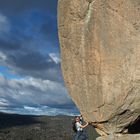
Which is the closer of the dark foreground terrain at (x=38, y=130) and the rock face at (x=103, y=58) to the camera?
the rock face at (x=103, y=58)

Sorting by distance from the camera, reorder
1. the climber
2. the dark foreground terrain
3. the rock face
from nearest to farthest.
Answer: the rock face, the climber, the dark foreground terrain

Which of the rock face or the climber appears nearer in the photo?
the rock face

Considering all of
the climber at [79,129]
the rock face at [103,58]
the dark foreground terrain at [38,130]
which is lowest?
the climber at [79,129]

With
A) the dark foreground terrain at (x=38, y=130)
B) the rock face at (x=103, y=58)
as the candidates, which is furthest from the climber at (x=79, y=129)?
the dark foreground terrain at (x=38, y=130)

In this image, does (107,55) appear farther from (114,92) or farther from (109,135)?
(109,135)

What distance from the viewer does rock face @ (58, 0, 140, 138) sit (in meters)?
23.2

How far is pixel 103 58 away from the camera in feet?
79.1

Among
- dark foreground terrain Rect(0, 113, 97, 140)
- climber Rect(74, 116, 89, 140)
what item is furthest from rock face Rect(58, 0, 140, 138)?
dark foreground terrain Rect(0, 113, 97, 140)

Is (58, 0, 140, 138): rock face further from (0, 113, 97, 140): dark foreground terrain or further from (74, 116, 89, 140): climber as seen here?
(0, 113, 97, 140): dark foreground terrain

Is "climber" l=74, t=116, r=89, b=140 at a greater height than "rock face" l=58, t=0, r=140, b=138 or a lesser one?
lesser

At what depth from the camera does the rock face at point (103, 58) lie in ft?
76.0

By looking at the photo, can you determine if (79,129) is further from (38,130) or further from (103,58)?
(38,130)

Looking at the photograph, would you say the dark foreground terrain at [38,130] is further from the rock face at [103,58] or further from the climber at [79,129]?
the rock face at [103,58]

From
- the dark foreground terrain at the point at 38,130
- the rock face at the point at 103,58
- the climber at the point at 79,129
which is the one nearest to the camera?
the rock face at the point at 103,58
